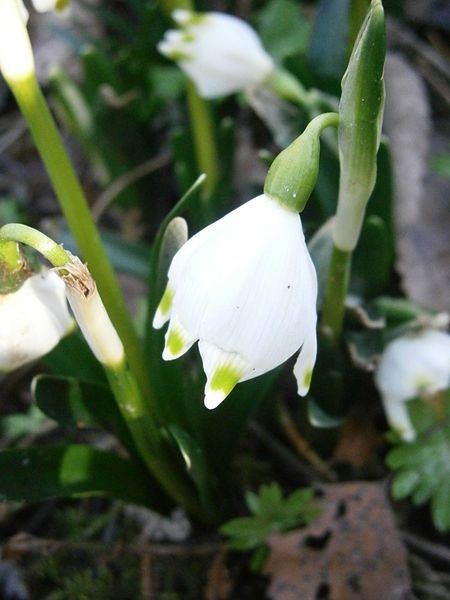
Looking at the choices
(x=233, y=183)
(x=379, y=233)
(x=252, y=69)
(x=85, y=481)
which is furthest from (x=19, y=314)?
(x=233, y=183)

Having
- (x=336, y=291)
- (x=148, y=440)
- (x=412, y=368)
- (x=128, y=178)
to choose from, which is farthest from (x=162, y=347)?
(x=128, y=178)

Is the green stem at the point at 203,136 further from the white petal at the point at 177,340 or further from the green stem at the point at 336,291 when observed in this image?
the white petal at the point at 177,340

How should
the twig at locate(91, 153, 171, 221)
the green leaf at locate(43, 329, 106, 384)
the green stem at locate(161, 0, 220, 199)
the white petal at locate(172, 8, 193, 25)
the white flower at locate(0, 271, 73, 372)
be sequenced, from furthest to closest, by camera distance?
the twig at locate(91, 153, 171, 221), the green stem at locate(161, 0, 220, 199), the white petal at locate(172, 8, 193, 25), the green leaf at locate(43, 329, 106, 384), the white flower at locate(0, 271, 73, 372)

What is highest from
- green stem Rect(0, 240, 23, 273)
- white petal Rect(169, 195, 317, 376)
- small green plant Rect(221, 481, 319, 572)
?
green stem Rect(0, 240, 23, 273)

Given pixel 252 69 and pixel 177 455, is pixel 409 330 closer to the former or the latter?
pixel 177 455

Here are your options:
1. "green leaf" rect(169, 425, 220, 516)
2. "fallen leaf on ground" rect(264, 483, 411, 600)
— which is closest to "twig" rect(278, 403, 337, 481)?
"fallen leaf on ground" rect(264, 483, 411, 600)

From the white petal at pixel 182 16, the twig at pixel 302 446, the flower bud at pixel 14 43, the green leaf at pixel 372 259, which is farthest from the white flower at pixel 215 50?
the twig at pixel 302 446

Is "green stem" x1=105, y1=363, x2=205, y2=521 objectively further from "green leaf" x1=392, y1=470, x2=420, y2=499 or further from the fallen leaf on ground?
"green leaf" x1=392, y1=470, x2=420, y2=499
